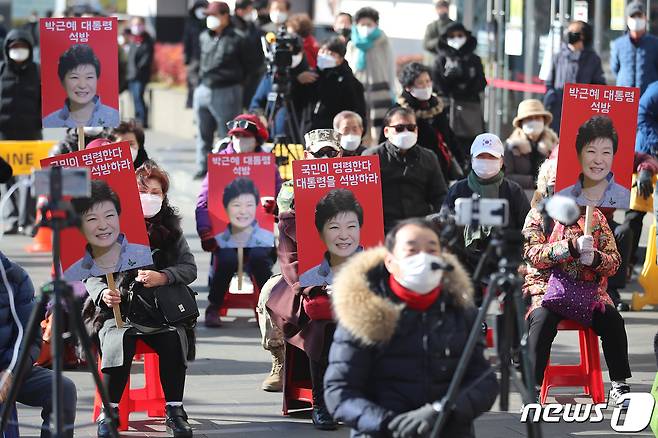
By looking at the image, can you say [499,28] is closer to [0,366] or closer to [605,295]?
[605,295]

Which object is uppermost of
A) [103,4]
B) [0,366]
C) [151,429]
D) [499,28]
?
[103,4]

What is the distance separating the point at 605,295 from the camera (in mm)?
8305

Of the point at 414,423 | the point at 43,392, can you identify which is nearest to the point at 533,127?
the point at 43,392

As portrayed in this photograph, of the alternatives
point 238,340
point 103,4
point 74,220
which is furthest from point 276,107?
point 103,4

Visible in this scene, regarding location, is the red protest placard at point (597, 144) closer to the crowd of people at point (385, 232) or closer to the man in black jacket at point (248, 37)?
the crowd of people at point (385, 232)

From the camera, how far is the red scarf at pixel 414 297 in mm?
5457

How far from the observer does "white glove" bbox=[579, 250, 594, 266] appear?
801 cm

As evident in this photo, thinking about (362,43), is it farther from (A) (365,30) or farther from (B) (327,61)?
(B) (327,61)

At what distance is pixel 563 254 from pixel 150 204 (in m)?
2.28

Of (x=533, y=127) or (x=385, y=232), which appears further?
(x=533, y=127)

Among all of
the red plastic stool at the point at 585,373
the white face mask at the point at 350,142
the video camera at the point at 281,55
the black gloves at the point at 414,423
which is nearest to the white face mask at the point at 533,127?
the white face mask at the point at 350,142

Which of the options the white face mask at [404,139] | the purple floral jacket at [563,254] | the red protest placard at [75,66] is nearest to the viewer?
the purple floral jacket at [563,254]

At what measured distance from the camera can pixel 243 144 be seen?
36.9 feet

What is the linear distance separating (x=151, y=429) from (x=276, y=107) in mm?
6627
